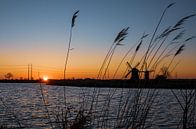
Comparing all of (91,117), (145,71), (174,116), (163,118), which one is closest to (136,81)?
(145,71)

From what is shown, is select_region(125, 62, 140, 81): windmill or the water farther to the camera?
the water

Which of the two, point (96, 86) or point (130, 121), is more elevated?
point (96, 86)

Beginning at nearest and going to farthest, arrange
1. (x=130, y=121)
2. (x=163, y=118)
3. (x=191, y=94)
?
(x=191, y=94) < (x=130, y=121) < (x=163, y=118)

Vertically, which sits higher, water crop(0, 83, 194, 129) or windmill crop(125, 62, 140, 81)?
windmill crop(125, 62, 140, 81)

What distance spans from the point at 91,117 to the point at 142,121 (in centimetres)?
78

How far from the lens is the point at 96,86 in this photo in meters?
5.54

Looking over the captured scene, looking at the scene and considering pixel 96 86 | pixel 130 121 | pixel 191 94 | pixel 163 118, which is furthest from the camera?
pixel 163 118

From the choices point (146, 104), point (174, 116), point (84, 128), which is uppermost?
point (146, 104)

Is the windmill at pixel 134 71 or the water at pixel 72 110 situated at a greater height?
the windmill at pixel 134 71

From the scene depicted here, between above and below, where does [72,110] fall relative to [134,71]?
below

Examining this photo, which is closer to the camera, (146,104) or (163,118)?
(146,104)

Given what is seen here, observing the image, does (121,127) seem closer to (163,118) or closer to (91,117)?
(91,117)

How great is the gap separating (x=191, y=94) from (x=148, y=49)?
3.28 ft

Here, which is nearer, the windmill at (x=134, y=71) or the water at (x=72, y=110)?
the windmill at (x=134, y=71)
